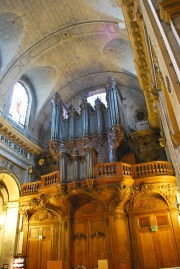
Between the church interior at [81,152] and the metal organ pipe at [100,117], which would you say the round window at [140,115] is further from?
the metal organ pipe at [100,117]

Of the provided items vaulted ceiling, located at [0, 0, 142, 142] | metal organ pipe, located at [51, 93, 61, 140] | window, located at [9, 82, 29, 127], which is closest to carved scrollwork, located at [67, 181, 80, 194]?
metal organ pipe, located at [51, 93, 61, 140]

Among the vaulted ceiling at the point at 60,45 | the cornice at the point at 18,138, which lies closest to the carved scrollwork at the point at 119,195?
the cornice at the point at 18,138

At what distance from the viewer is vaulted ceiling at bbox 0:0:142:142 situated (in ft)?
36.0

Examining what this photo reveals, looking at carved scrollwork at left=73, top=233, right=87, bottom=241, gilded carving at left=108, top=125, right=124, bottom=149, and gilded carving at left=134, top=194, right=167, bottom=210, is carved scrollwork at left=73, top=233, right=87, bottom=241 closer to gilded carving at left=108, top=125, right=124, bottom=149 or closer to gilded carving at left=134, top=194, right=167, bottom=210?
gilded carving at left=134, top=194, right=167, bottom=210

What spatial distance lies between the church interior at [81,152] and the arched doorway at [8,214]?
0.05 metres

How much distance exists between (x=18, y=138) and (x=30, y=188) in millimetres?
2954

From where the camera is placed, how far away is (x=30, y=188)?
1143cm

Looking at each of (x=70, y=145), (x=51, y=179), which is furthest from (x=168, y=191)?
(x=70, y=145)

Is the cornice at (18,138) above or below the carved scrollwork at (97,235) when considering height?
above

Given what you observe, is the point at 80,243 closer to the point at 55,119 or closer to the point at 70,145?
the point at 70,145

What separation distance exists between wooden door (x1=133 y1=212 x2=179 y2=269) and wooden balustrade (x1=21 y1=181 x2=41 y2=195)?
514cm

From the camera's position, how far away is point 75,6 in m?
11.2

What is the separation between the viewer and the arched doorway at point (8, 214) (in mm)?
10828

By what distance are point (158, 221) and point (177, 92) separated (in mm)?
8336
